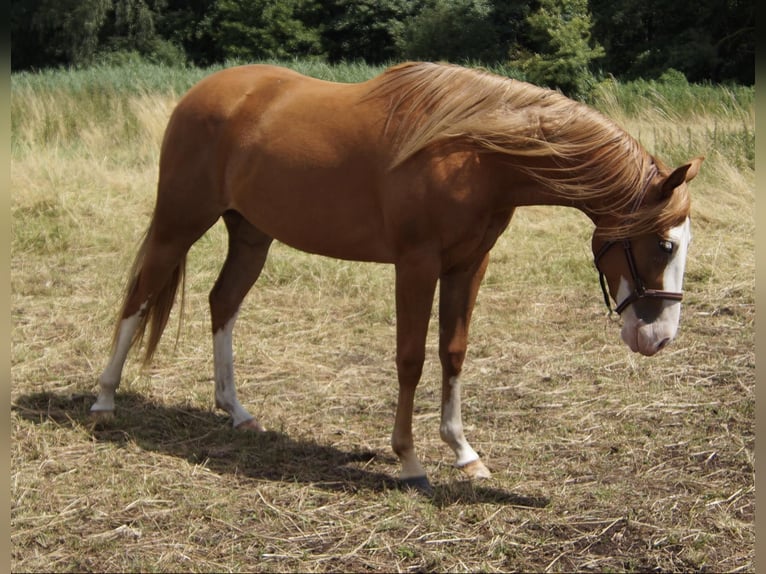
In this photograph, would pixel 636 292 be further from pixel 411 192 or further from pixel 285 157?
pixel 285 157

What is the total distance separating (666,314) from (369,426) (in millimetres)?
1748

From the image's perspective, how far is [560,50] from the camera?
59.7 ft

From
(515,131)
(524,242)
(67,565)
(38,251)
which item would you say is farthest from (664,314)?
(38,251)

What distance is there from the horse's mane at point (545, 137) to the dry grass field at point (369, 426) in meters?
1.22

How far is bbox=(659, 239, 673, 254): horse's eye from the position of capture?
3281 mm

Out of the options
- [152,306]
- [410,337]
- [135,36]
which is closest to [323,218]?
[410,337]

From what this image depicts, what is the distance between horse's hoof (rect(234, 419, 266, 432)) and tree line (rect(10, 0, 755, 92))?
1431 cm

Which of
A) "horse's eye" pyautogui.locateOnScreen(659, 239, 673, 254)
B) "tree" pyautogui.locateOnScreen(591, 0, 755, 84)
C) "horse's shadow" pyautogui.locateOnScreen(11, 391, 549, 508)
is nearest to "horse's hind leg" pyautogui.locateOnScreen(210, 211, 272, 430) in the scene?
"horse's shadow" pyautogui.locateOnScreen(11, 391, 549, 508)

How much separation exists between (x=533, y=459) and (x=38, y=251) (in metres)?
5.35

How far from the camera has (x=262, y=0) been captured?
30.5m

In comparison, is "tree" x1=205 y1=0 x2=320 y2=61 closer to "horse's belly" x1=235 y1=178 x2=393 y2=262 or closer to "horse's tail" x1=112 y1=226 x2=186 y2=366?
"horse's tail" x1=112 y1=226 x2=186 y2=366

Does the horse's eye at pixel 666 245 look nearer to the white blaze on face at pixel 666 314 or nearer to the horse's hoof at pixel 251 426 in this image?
the white blaze on face at pixel 666 314

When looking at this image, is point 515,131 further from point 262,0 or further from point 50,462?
point 262,0

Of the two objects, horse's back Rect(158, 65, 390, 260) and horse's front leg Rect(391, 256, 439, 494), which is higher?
horse's back Rect(158, 65, 390, 260)
